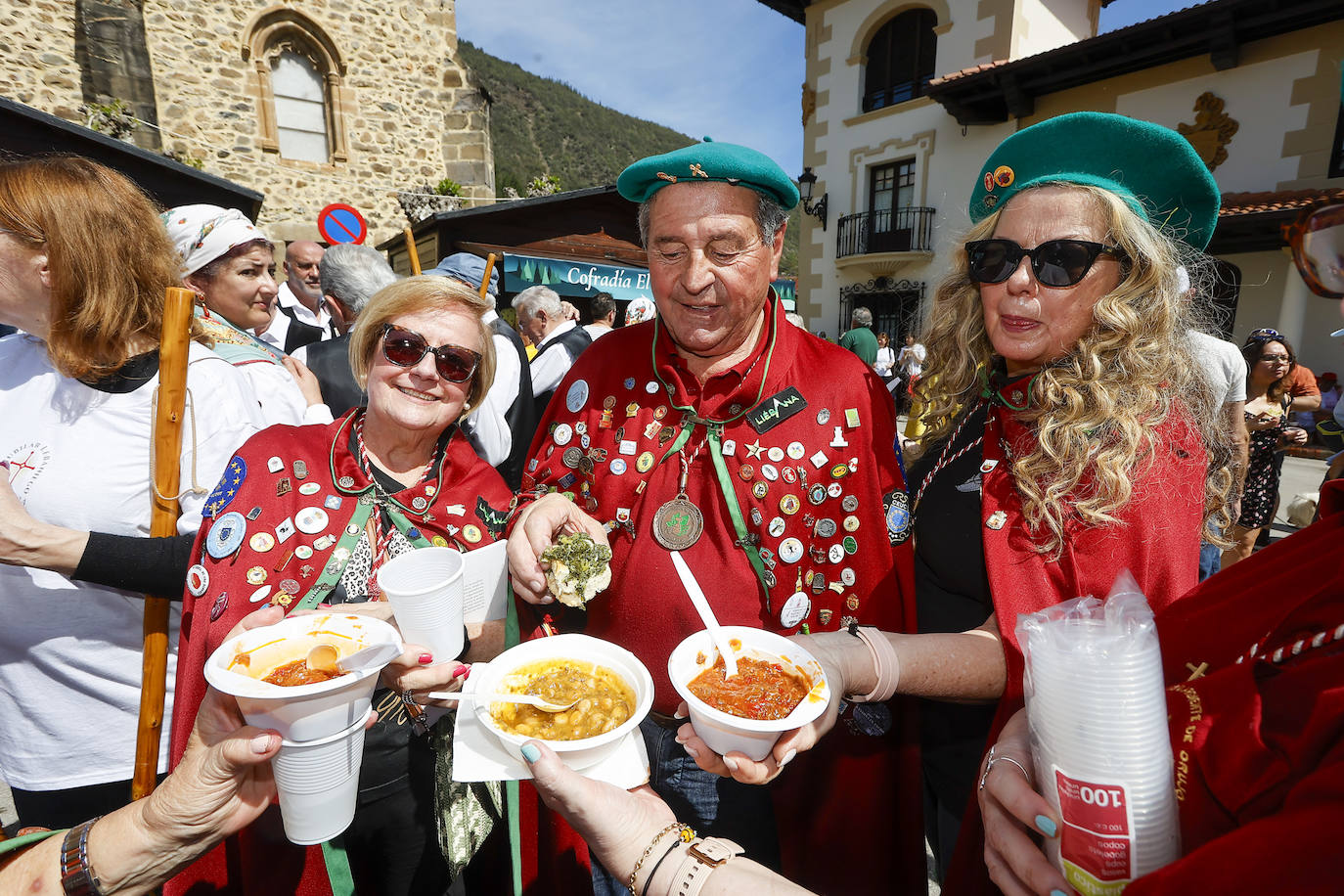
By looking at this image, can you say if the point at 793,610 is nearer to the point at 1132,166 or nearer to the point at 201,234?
the point at 1132,166

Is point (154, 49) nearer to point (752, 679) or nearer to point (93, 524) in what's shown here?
point (93, 524)

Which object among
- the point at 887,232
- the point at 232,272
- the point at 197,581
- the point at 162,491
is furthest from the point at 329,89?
Answer: the point at 197,581

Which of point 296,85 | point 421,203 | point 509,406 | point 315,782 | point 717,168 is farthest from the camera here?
point 421,203

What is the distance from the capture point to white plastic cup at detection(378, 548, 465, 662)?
1.55 m

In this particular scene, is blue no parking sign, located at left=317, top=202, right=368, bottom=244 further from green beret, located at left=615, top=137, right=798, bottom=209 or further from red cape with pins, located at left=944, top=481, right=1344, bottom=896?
red cape with pins, located at left=944, top=481, right=1344, bottom=896

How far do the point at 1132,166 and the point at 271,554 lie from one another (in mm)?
2925

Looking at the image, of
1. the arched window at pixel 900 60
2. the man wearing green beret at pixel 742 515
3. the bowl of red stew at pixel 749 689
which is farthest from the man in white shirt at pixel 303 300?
the arched window at pixel 900 60

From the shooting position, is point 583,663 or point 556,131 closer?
point 583,663

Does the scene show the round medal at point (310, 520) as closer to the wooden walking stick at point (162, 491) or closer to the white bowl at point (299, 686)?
the wooden walking stick at point (162, 491)

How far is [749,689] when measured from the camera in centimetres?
151

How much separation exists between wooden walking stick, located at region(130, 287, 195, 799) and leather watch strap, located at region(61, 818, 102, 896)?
0.71 metres

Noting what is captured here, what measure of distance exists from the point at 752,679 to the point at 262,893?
185cm

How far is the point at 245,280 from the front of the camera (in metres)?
3.56

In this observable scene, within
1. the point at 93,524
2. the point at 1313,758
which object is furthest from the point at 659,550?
the point at 93,524
